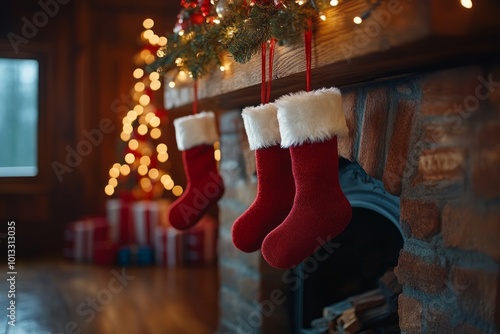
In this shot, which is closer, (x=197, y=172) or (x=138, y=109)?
(x=197, y=172)

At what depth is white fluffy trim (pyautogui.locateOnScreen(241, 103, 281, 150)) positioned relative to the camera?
5.46 ft

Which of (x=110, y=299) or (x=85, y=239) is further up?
(x=85, y=239)

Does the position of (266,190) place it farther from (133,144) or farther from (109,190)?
(109,190)

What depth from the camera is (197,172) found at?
2.33 meters

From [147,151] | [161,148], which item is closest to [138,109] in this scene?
[147,151]

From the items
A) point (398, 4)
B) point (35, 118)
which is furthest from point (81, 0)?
point (398, 4)

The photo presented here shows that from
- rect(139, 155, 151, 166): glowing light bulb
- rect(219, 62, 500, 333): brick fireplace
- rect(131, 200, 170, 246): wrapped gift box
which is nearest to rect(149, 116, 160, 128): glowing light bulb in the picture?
rect(139, 155, 151, 166): glowing light bulb

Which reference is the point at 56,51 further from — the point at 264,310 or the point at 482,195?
the point at 482,195

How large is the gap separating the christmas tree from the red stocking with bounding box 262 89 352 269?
3.04 m

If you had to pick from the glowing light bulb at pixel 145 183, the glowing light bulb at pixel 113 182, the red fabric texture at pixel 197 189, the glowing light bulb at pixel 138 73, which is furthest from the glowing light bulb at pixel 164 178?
the red fabric texture at pixel 197 189

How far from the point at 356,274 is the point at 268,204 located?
716 mm

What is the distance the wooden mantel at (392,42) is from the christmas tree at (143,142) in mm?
2815

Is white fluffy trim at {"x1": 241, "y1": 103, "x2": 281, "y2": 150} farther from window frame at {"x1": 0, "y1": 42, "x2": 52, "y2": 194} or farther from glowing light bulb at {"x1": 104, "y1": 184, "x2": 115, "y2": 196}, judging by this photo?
window frame at {"x1": 0, "y1": 42, "x2": 52, "y2": 194}

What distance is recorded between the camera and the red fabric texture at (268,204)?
1739 millimetres
